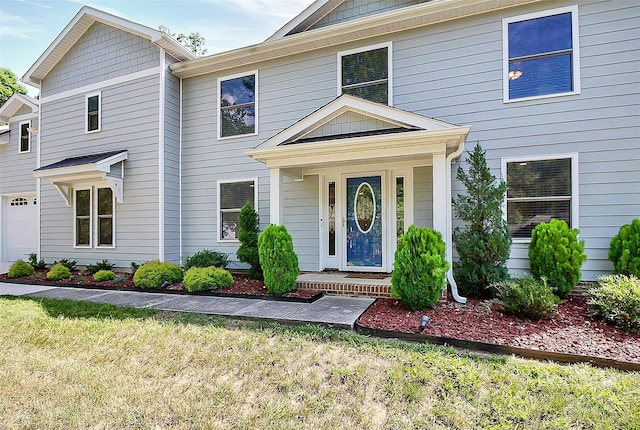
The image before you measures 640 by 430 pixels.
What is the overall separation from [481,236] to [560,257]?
115cm

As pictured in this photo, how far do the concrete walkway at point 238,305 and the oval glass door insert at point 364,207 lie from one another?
1915 millimetres

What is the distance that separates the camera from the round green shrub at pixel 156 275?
7.13m

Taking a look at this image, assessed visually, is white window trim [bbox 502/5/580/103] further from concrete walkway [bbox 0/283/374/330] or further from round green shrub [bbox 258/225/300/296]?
round green shrub [bbox 258/225/300/296]

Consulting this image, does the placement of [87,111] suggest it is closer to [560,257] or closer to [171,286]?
[171,286]

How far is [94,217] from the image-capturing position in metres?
9.39

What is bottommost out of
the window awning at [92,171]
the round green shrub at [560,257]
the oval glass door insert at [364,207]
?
the round green shrub at [560,257]

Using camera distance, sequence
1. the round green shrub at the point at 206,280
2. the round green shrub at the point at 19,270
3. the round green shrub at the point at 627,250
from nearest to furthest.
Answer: the round green shrub at the point at 627,250 < the round green shrub at the point at 206,280 < the round green shrub at the point at 19,270

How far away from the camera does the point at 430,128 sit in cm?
543

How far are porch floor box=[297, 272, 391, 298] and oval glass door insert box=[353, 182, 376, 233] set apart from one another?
1.08 m

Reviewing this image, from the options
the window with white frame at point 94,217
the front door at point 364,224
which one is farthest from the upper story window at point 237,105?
the window with white frame at point 94,217

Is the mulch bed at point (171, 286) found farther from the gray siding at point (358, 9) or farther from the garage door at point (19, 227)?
the gray siding at point (358, 9)

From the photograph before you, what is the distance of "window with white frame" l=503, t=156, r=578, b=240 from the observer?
19.2 ft

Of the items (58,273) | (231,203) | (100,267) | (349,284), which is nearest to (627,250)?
(349,284)

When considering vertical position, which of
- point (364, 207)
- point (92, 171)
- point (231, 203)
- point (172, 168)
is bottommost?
point (364, 207)
